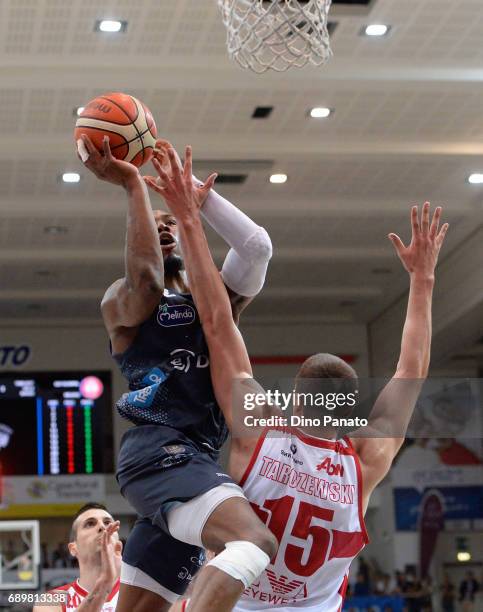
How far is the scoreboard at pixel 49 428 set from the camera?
16.6m

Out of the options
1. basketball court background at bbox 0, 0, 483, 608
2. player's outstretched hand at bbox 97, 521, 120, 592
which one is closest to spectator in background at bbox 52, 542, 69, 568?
basketball court background at bbox 0, 0, 483, 608

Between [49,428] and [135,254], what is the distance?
12738 mm

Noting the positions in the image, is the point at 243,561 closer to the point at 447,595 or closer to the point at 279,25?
the point at 279,25

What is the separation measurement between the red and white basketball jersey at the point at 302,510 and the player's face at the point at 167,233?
3.45 ft

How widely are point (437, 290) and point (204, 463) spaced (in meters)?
13.8

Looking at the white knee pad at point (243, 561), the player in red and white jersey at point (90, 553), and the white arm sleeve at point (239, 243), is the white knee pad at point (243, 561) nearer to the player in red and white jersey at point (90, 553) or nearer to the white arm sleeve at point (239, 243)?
the white arm sleeve at point (239, 243)

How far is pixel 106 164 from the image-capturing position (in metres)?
4.35

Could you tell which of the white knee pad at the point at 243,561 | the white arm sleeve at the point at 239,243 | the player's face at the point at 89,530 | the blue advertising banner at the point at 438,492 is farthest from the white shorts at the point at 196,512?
the blue advertising banner at the point at 438,492

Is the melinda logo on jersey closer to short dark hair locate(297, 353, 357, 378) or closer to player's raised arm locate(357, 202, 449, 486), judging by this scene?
short dark hair locate(297, 353, 357, 378)

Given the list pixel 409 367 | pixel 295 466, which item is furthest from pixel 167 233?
pixel 295 466

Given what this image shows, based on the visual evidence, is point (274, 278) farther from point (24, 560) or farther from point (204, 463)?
point (204, 463)

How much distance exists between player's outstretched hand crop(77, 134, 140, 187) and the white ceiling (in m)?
5.46

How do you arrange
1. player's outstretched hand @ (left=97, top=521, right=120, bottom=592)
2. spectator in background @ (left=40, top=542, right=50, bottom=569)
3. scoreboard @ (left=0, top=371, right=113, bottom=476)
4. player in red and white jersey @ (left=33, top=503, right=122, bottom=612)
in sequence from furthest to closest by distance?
spectator in background @ (left=40, top=542, right=50, bottom=569), scoreboard @ (left=0, top=371, right=113, bottom=476), player in red and white jersey @ (left=33, top=503, right=122, bottom=612), player's outstretched hand @ (left=97, top=521, right=120, bottom=592)

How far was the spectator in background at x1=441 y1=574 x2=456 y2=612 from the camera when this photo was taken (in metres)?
18.8
